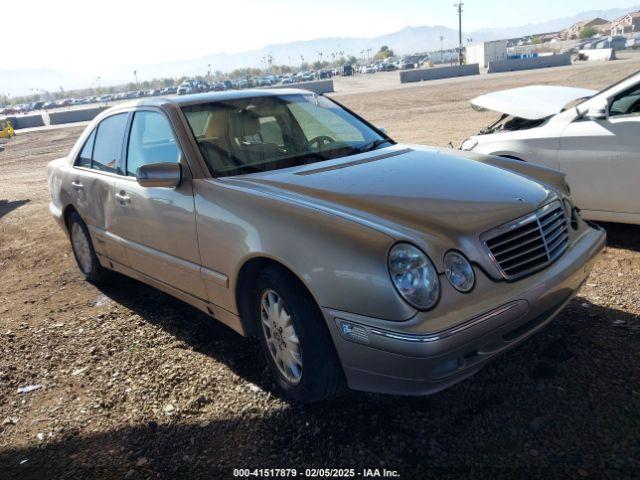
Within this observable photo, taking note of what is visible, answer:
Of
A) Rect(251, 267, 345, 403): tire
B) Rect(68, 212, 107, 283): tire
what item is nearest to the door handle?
Rect(68, 212, 107, 283): tire

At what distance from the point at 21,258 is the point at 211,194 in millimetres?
4631

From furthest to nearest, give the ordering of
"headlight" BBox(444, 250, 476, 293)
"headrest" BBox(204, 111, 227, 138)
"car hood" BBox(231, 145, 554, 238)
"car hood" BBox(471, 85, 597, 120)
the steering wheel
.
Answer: "car hood" BBox(471, 85, 597, 120) < the steering wheel < "headrest" BBox(204, 111, 227, 138) < "car hood" BBox(231, 145, 554, 238) < "headlight" BBox(444, 250, 476, 293)

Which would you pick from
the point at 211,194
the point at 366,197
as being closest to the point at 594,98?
the point at 366,197

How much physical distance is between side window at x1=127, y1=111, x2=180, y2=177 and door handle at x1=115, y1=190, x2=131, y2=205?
161 millimetres

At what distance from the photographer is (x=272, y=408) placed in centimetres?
306

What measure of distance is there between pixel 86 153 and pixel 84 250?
3.01ft

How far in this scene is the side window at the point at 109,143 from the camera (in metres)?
4.35

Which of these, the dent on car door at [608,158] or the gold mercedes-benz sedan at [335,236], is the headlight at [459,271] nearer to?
the gold mercedes-benz sedan at [335,236]

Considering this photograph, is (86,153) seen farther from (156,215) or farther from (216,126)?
(216,126)

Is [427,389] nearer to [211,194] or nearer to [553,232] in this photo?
[553,232]

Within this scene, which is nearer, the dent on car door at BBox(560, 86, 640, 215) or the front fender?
the front fender

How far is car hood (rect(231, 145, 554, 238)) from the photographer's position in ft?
8.73

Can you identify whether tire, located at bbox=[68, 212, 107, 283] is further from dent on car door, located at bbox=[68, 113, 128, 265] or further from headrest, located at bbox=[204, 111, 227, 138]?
headrest, located at bbox=[204, 111, 227, 138]

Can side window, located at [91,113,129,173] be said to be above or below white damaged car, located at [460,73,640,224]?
above
